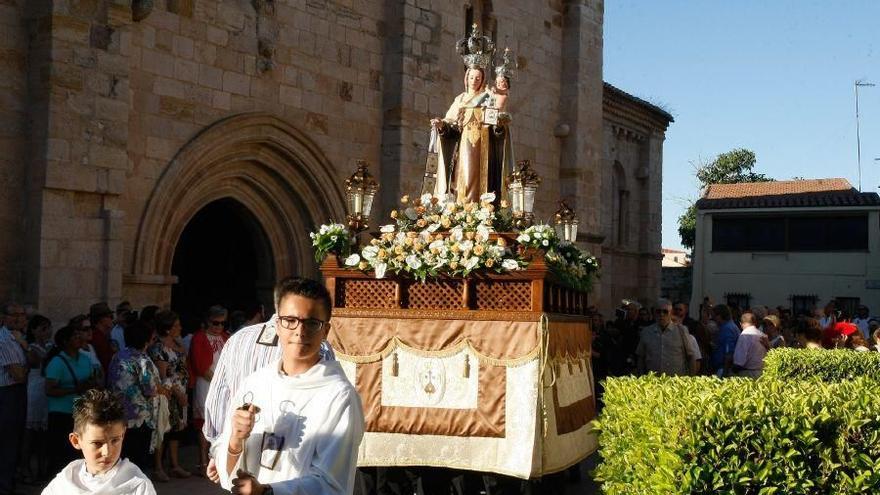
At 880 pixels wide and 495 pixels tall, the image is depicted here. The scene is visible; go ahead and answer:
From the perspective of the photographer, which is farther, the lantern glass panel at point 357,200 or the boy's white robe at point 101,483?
the lantern glass panel at point 357,200

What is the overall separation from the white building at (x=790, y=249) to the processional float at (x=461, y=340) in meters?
27.9

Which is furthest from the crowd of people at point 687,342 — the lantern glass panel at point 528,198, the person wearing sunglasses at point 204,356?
the person wearing sunglasses at point 204,356

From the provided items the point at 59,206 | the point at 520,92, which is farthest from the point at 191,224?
the point at 520,92

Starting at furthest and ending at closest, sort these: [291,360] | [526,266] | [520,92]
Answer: [520,92], [526,266], [291,360]

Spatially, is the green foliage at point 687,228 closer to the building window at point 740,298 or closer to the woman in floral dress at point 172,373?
the building window at point 740,298

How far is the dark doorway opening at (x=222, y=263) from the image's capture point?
1608cm

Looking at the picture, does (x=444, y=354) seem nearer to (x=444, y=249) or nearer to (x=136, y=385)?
(x=444, y=249)

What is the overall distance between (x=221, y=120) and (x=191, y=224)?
292 centimetres

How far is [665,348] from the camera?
12.2m

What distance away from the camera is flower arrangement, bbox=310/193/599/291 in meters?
8.48

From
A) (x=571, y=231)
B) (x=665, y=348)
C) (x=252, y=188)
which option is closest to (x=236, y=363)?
(x=571, y=231)

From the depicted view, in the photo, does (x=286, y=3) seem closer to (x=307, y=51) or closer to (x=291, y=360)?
(x=307, y=51)

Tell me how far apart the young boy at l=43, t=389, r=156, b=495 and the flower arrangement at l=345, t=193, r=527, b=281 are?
13.4ft

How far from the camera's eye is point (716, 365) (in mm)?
15164
